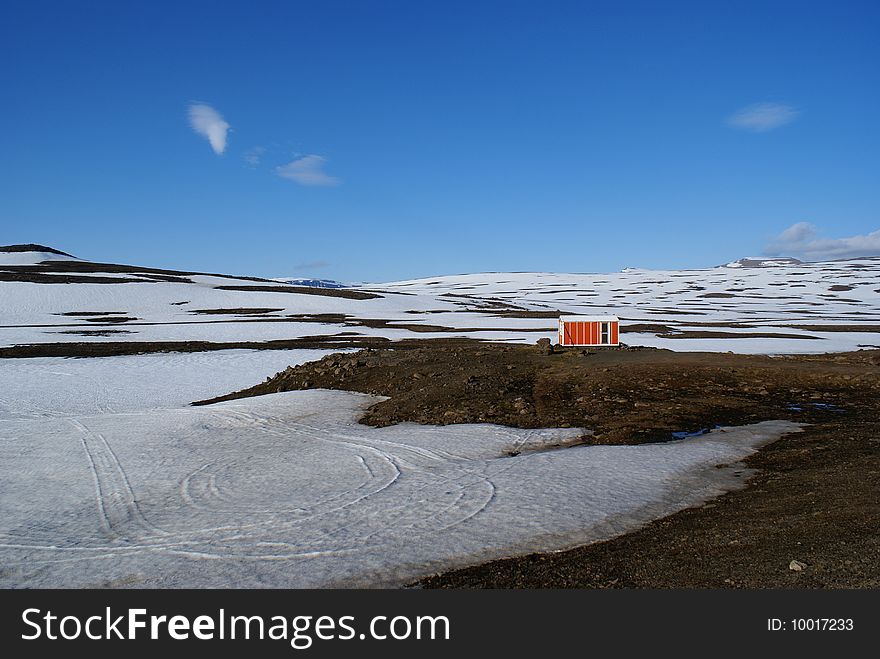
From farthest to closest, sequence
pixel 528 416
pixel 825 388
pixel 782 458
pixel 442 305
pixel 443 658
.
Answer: pixel 442 305
pixel 825 388
pixel 528 416
pixel 782 458
pixel 443 658

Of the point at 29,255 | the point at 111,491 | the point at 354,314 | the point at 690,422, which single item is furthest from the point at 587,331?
the point at 29,255

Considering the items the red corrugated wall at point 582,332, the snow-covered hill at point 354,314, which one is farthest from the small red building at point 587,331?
the snow-covered hill at point 354,314

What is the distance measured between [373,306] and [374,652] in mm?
97715

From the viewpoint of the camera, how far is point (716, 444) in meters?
17.1

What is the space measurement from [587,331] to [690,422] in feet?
70.8

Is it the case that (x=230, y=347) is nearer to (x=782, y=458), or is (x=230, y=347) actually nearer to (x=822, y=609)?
(x=782, y=458)

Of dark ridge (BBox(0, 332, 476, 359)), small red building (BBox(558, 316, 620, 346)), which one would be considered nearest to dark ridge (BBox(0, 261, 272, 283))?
dark ridge (BBox(0, 332, 476, 359))

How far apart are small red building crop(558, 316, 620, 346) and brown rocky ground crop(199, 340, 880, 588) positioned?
21.1ft

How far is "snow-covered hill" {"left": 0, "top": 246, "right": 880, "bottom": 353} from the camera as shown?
6078cm

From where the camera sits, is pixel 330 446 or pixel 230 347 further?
pixel 230 347

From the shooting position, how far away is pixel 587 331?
1639 inches

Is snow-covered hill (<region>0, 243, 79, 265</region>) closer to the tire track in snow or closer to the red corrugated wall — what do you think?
the red corrugated wall

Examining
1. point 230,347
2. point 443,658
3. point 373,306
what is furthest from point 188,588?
point 373,306

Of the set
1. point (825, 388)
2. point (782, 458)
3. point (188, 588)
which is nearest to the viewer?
point (188, 588)
